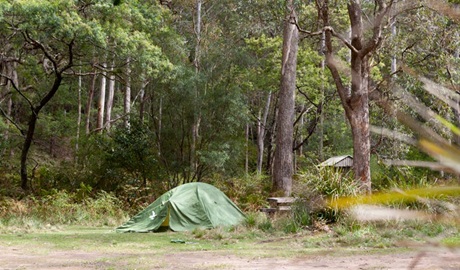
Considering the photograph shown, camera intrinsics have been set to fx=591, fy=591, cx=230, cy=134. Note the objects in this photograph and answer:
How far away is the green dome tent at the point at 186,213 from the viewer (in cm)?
1236

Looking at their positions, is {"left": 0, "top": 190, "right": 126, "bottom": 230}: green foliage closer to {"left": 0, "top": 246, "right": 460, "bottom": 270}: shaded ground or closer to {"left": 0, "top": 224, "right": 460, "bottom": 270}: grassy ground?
{"left": 0, "top": 224, "right": 460, "bottom": 270}: grassy ground

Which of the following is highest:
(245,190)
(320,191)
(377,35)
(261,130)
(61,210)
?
(377,35)

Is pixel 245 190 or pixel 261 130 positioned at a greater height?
pixel 261 130

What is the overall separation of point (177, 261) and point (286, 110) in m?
10.7

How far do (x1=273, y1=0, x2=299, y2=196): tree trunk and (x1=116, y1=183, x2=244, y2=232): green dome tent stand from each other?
5.34 m

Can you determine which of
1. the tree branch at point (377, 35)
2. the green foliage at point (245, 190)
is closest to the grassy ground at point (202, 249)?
the tree branch at point (377, 35)

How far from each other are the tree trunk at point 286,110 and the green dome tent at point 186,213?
534 cm

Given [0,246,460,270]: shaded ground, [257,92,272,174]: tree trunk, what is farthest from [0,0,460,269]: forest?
[257,92,272,174]: tree trunk

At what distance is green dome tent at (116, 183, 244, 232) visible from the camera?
12359 mm

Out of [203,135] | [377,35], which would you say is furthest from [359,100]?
[203,135]

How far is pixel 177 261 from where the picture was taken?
789cm

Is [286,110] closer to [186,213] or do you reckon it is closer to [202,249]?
[186,213]

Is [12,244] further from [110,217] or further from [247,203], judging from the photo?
[247,203]

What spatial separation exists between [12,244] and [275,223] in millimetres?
4891
